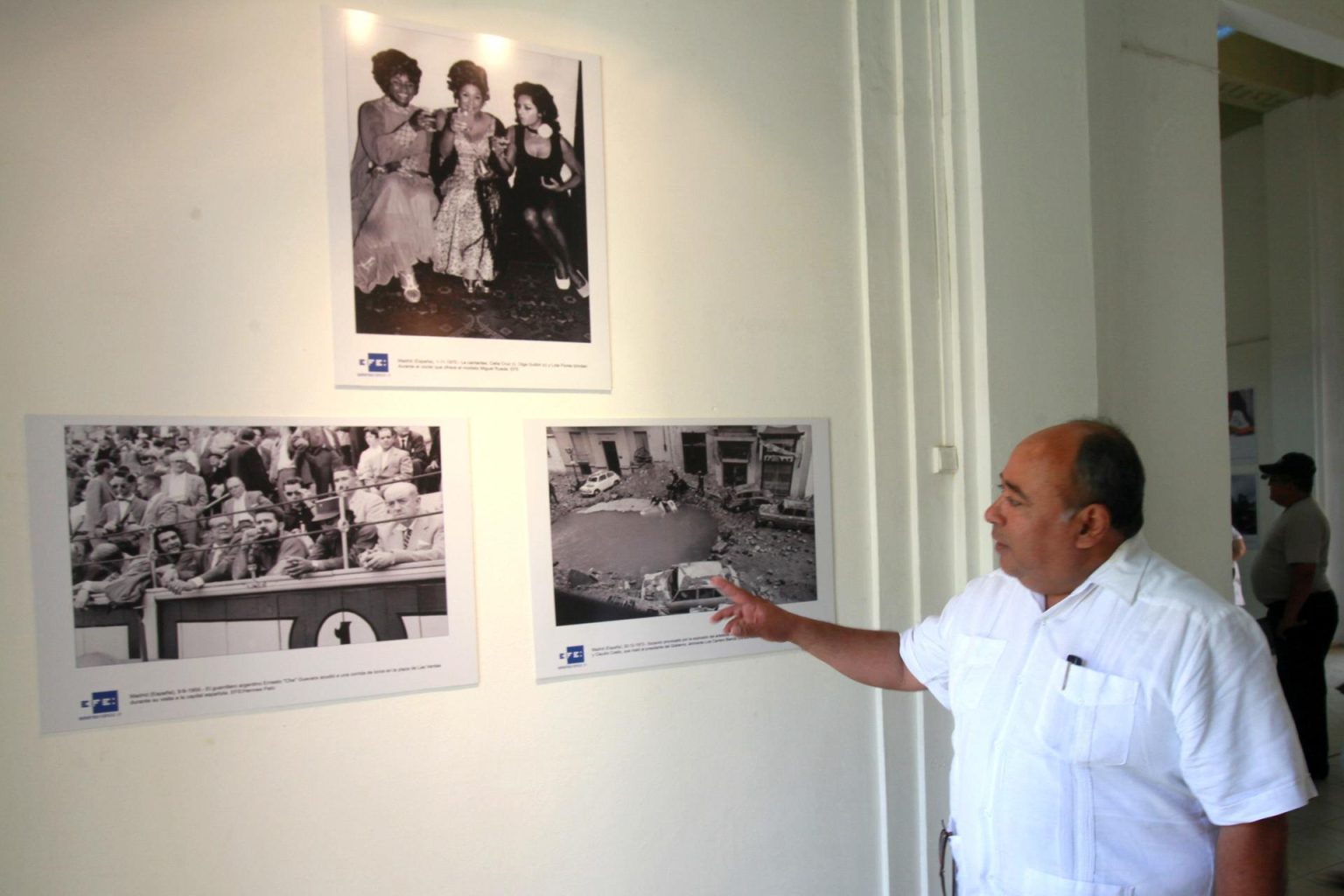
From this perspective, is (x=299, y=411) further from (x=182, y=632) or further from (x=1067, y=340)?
(x=1067, y=340)

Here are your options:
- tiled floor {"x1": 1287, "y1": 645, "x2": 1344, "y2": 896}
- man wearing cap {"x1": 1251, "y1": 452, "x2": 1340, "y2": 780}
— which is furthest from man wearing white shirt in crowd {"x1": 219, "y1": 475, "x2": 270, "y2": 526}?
man wearing cap {"x1": 1251, "y1": 452, "x2": 1340, "y2": 780}

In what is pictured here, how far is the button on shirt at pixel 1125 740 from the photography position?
56.9 inches

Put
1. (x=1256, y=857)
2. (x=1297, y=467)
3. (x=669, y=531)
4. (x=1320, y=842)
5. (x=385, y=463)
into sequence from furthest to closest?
(x=1297, y=467) → (x=1320, y=842) → (x=669, y=531) → (x=385, y=463) → (x=1256, y=857)

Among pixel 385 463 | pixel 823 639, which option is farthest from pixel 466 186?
pixel 823 639

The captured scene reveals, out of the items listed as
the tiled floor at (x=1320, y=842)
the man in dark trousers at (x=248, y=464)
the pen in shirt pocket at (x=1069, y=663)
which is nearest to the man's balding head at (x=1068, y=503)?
the pen in shirt pocket at (x=1069, y=663)

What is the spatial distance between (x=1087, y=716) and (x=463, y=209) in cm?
184

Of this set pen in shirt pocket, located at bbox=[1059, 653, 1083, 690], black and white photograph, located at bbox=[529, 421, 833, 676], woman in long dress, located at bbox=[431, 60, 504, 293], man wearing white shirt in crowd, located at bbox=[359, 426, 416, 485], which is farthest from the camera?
black and white photograph, located at bbox=[529, 421, 833, 676]

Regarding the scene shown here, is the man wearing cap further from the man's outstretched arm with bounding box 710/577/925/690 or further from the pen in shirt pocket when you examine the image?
the pen in shirt pocket

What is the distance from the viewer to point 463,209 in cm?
207

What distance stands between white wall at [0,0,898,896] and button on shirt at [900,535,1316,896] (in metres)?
0.82

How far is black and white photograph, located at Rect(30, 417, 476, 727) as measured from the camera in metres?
1.73

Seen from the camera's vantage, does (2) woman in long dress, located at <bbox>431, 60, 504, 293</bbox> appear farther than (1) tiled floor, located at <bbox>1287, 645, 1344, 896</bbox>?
No

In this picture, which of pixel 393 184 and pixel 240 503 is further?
pixel 393 184

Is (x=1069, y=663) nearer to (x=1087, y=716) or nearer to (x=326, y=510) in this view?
(x=1087, y=716)
